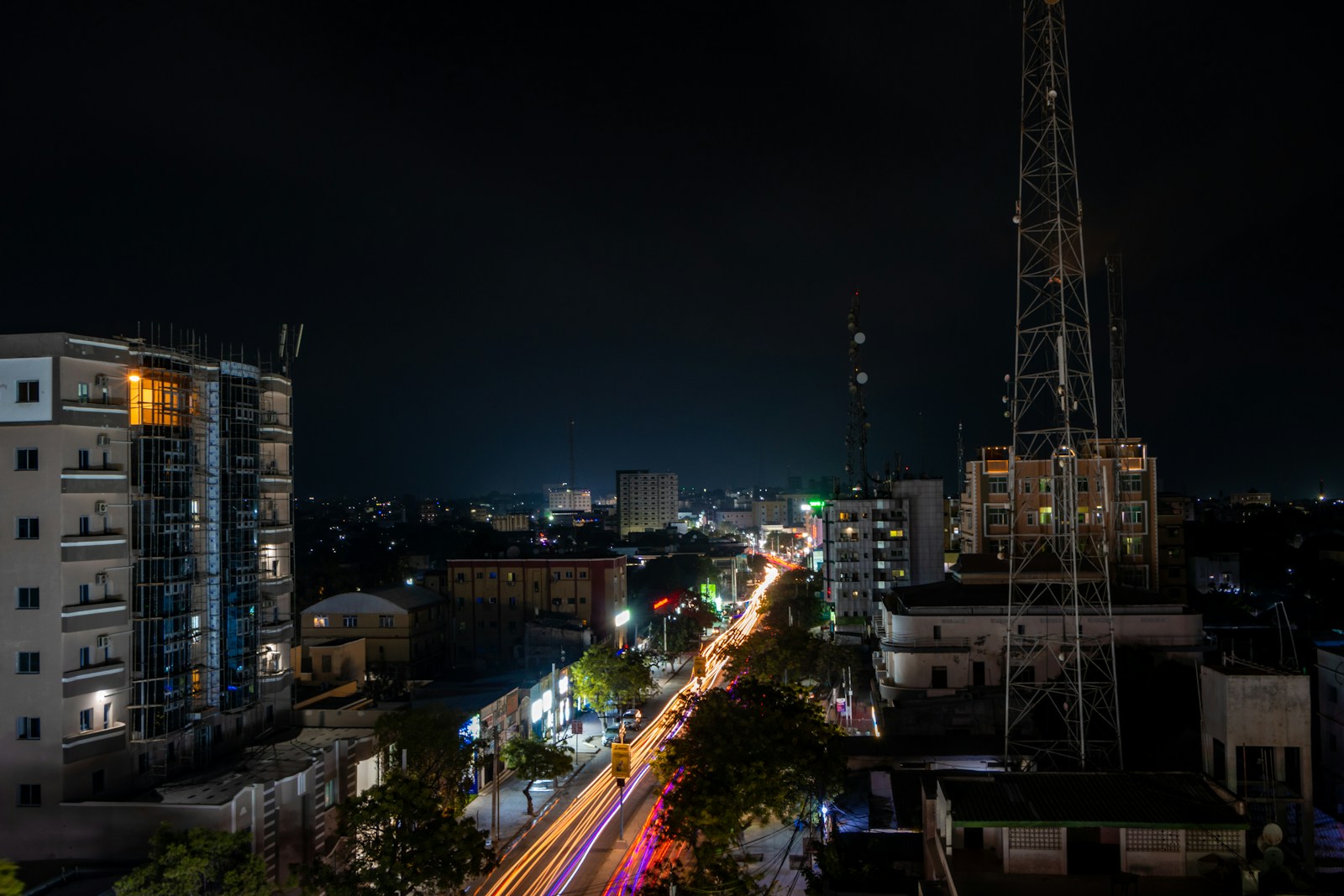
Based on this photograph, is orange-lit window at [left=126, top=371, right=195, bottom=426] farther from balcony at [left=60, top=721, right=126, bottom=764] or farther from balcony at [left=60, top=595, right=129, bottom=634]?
balcony at [left=60, top=721, right=126, bottom=764]

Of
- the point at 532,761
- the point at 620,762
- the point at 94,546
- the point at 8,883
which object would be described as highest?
the point at 94,546

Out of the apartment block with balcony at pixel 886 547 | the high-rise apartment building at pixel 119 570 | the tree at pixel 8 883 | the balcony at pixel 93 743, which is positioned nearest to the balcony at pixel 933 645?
the apartment block with balcony at pixel 886 547

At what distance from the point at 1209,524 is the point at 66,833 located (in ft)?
335

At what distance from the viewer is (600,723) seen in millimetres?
49750

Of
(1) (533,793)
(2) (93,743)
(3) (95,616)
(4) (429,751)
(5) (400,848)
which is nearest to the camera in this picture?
(5) (400,848)

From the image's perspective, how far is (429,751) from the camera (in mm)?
28891

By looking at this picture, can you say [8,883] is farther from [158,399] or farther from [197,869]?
[158,399]

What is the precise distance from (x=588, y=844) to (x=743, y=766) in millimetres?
7368

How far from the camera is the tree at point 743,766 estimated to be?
82.7ft

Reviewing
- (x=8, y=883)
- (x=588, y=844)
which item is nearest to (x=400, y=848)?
(x=8, y=883)

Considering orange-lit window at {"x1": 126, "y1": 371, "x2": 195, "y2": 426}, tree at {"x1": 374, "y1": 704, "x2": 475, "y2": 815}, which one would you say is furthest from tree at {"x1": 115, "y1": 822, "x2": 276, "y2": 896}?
orange-lit window at {"x1": 126, "y1": 371, "x2": 195, "y2": 426}

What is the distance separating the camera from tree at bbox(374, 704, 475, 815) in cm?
2873

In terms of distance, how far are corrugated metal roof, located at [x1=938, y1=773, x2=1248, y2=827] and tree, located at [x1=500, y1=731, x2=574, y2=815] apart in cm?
1655

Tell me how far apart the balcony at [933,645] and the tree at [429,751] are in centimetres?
2284
